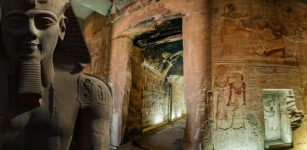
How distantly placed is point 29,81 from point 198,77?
152 inches

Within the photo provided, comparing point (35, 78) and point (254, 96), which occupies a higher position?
point (35, 78)

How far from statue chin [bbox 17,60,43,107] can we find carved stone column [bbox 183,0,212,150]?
3.72 metres

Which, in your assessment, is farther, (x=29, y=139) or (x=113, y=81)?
(x=113, y=81)

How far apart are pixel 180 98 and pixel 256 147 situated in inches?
398

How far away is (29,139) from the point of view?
1.44 m

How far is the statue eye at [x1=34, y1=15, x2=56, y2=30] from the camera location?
55.2 inches

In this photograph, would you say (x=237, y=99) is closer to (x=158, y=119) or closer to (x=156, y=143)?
(x=156, y=143)

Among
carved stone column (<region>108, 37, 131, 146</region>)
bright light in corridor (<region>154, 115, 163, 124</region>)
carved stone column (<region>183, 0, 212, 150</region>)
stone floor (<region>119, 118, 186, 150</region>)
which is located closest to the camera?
carved stone column (<region>183, 0, 212, 150</region>)

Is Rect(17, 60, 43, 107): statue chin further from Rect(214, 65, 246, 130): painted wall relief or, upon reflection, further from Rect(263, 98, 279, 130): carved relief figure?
Rect(263, 98, 279, 130): carved relief figure

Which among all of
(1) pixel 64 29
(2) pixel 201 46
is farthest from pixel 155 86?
(1) pixel 64 29

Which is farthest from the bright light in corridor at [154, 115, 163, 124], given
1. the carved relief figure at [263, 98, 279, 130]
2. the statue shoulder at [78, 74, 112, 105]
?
the statue shoulder at [78, 74, 112, 105]

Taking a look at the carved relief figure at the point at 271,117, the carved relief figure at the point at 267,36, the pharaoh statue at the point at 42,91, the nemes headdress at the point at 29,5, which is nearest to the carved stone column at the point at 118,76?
the carved relief figure at the point at 267,36

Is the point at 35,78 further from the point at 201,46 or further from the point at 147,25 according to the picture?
the point at 147,25

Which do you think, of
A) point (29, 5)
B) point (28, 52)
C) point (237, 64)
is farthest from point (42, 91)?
point (237, 64)
